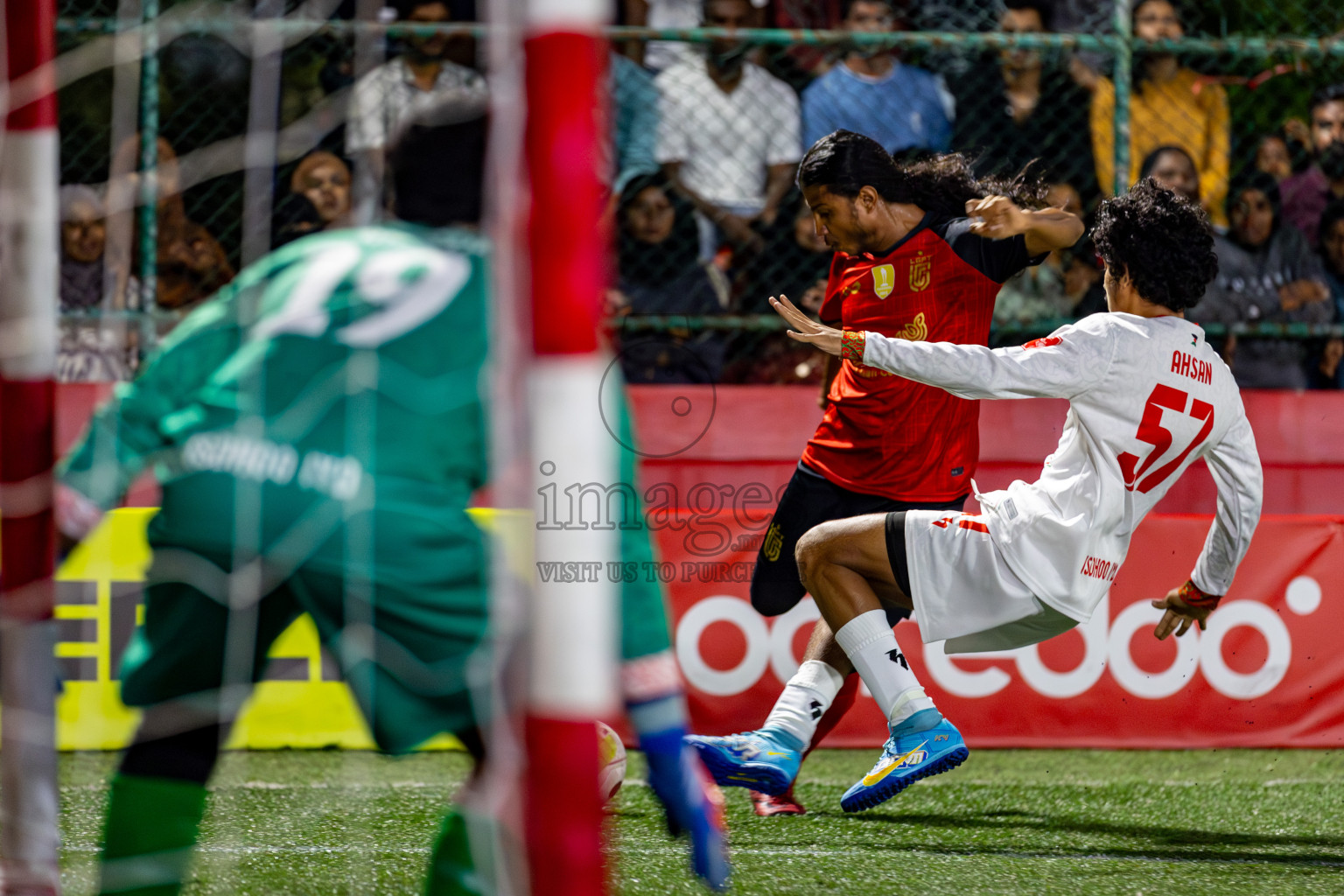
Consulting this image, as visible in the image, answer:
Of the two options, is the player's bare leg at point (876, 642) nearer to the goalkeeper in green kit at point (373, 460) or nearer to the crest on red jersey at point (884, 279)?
the crest on red jersey at point (884, 279)

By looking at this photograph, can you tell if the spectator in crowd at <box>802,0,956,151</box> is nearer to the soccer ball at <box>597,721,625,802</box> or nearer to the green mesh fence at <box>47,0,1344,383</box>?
the green mesh fence at <box>47,0,1344,383</box>

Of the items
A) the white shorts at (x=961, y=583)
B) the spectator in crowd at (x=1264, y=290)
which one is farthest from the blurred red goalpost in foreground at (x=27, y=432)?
the spectator in crowd at (x=1264, y=290)

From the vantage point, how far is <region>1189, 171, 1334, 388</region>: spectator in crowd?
5.99 metres

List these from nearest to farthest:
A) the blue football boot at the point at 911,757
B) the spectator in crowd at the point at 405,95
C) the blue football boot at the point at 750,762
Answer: the spectator in crowd at the point at 405,95
the blue football boot at the point at 911,757
the blue football boot at the point at 750,762

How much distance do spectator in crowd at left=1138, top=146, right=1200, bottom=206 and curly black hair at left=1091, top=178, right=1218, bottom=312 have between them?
2602 mm

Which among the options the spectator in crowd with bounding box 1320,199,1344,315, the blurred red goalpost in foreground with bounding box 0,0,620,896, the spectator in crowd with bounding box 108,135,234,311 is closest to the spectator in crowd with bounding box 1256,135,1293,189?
the spectator in crowd with bounding box 1320,199,1344,315

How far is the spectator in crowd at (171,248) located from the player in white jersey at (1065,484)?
108 inches

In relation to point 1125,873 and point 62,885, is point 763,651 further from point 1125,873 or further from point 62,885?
point 62,885

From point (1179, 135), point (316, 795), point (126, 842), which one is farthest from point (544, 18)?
point (1179, 135)

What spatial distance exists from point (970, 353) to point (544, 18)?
1.82m

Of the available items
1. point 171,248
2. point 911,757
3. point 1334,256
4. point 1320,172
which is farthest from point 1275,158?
point 171,248

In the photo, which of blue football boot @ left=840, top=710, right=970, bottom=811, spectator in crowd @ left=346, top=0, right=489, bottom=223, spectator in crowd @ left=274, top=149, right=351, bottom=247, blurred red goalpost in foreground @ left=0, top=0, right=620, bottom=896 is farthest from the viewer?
spectator in crowd @ left=274, top=149, right=351, bottom=247

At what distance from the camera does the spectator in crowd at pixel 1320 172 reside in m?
6.19

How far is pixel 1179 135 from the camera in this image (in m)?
6.17
